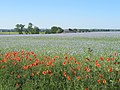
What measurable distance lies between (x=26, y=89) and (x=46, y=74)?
0.91 meters

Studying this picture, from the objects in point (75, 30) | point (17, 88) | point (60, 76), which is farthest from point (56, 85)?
point (75, 30)

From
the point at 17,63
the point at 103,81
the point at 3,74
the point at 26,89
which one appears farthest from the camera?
the point at 17,63

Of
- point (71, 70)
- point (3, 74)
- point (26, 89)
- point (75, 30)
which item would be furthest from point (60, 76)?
point (75, 30)

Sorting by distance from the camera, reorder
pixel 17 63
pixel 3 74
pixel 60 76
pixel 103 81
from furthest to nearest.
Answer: pixel 17 63
pixel 3 74
pixel 60 76
pixel 103 81

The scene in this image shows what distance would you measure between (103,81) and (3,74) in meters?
3.10

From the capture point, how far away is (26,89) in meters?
7.12

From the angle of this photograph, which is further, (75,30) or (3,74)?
(75,30)

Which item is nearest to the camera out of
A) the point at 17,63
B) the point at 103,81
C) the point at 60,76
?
the point at 103,81

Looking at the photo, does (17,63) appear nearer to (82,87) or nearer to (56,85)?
(56,85)

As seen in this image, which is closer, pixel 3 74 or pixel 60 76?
pixel 60 76

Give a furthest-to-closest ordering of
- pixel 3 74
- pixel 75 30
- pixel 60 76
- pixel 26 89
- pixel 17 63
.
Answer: pixel 75 30, pixel 17 63, pixel 3 74, pixel 60 76, pixel 26 89

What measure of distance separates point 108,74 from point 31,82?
194 centimetres

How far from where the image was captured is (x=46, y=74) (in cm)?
786

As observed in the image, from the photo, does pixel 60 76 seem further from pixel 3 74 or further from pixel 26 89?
pixel 3 74
